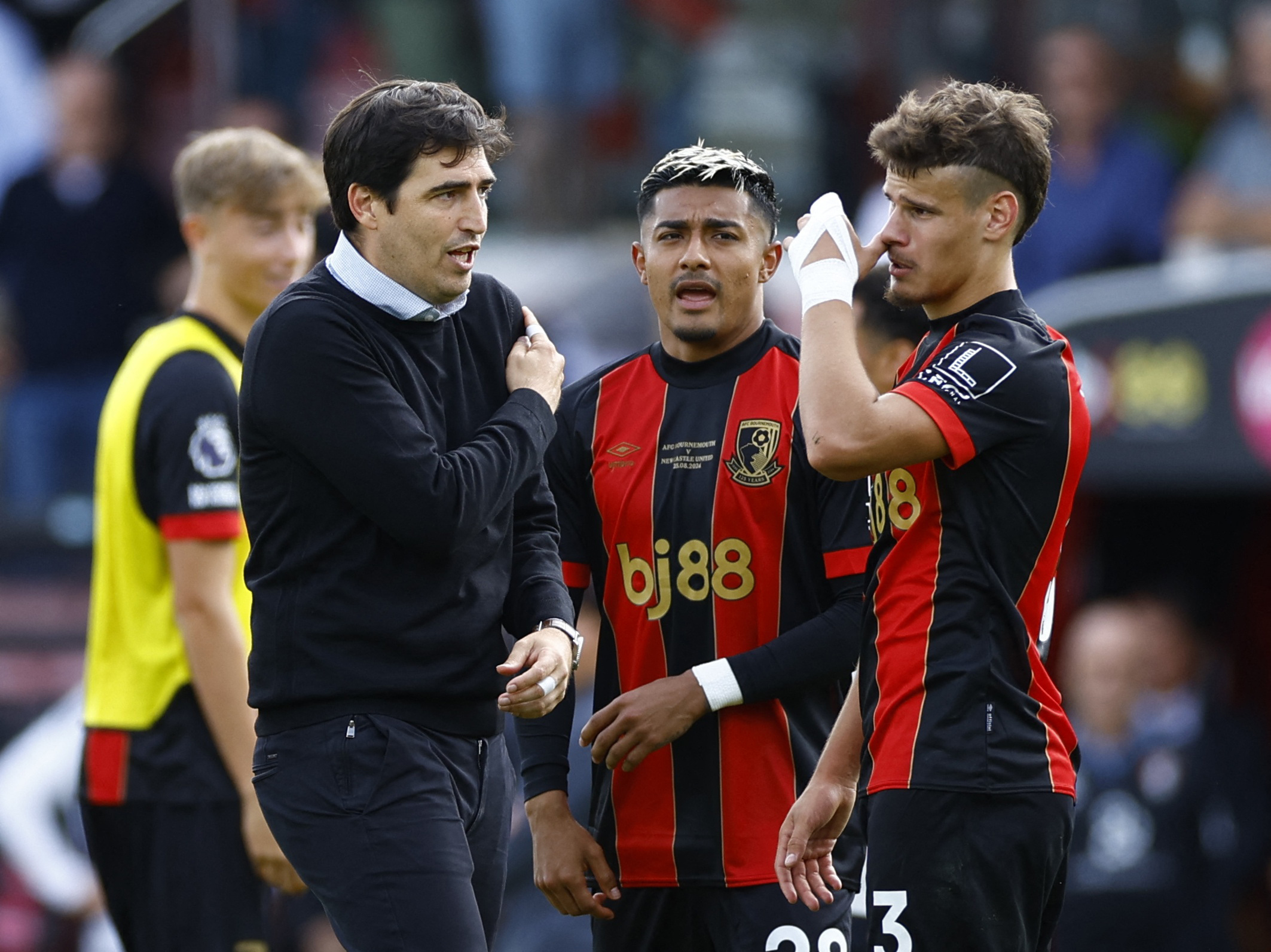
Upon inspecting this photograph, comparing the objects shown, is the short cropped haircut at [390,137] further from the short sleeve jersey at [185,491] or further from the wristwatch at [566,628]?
the short sleeve jersey at [185,491]

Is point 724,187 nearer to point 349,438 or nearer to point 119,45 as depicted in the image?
point 349,438

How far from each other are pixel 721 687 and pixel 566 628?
0.42 meters

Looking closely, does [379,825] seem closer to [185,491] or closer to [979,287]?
[185,491]

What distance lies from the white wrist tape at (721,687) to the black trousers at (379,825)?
1.85ft

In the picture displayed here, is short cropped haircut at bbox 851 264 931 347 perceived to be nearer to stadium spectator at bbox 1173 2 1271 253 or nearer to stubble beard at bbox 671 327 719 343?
stubble beard at bbox 671 327 719 343

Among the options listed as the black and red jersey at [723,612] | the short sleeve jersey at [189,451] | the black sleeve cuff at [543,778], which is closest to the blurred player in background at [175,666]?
the short sleeve jersey at [189,451]

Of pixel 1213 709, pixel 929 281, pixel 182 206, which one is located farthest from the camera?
pixel 1213 709

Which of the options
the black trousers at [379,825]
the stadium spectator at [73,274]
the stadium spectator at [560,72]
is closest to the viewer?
the black trousers at [379,825]

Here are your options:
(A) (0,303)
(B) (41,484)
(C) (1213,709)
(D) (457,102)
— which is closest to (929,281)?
(D) (457,102)

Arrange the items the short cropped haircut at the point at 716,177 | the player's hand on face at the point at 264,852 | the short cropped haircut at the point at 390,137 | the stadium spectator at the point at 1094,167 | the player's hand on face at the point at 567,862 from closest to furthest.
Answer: the short cropped haircut at the point at 390,137 < the player's hand on face at the point at 567,862 < the short cropped haircut at the point at 716,177 < the player's hand on face at the point at 264,852 < the stadium spectator at the point at 1094,167

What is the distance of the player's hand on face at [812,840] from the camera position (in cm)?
343

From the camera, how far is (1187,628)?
8523mm

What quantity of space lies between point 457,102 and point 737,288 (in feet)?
2.45

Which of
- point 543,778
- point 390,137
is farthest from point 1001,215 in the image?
point 543,778
